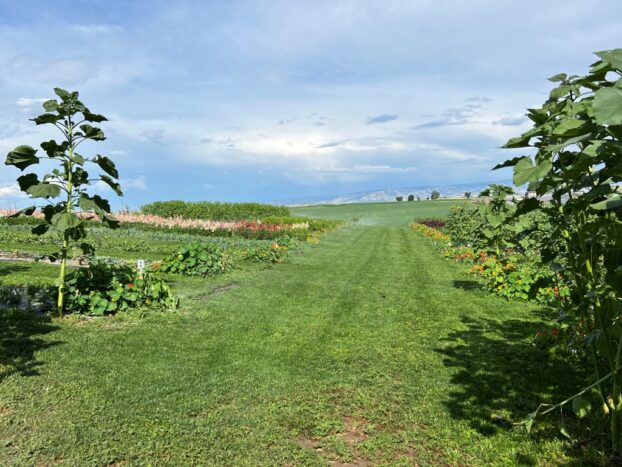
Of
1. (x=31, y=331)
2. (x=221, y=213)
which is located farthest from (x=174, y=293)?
(x=221, y=213)

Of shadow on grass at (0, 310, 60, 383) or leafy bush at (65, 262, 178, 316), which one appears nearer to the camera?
shadow on grass at (0, 310, 60, 383)

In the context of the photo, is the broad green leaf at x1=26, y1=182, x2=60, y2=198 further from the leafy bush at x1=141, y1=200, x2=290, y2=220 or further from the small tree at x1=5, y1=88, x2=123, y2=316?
the leafy bush at x1=141, y1=200, x2=290, y2=220

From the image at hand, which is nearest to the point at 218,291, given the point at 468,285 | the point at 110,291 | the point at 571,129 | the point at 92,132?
the point at 110,291

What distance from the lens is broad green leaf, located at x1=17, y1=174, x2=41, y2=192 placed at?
6.46 metres

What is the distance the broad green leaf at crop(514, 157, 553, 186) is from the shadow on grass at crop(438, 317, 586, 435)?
2567 mm

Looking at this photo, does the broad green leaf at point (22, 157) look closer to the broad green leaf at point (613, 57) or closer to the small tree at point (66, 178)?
the small tree at point (66, 178)

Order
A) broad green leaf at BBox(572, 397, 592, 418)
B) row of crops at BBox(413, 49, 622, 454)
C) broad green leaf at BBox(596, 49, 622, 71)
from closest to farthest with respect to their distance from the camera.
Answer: broad green leaf at BBox(596, 49, 622, 71)
row of crops at BBox(413, 49, 622, 454)
broad green leaf at BBox(572, 397, 592, 418)

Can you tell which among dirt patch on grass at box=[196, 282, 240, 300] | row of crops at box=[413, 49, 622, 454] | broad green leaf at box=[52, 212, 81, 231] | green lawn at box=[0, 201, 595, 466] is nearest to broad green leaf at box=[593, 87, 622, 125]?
row of crops at box=[413, 49, 622, 454]

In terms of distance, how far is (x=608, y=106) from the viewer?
5.70 ft

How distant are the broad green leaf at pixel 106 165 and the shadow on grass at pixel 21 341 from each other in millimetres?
2423

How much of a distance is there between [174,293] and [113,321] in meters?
2.21

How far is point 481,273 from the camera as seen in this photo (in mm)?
12664

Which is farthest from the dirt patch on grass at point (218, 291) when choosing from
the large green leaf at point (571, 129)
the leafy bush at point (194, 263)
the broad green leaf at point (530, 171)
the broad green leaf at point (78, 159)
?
the large green leaf at point (571, 129)

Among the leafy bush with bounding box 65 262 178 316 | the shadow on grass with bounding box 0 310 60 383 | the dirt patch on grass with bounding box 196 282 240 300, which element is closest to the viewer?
the shadow on grass with bounding box 0 310 60 383
